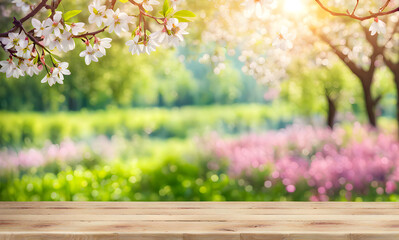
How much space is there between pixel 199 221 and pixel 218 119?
153 centimetres

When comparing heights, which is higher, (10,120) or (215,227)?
(215,227)

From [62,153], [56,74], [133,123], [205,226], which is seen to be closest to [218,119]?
[133,123]

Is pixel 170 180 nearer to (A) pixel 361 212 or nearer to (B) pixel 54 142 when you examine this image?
(B) pixel 54 142

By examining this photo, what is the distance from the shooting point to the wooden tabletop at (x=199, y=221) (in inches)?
79.9

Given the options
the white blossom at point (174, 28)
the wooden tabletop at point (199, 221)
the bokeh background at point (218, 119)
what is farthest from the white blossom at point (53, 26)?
the bokeh background at point (218, 119)

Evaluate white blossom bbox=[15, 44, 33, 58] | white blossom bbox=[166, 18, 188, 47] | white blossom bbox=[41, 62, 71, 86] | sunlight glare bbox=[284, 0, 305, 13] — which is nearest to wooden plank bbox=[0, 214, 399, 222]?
white blossom bbox=[41, 62, 71, 86]

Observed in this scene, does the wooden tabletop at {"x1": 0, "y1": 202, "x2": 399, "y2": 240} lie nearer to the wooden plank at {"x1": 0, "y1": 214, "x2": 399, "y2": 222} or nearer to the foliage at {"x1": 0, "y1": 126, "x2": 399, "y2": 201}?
the wooden plank at {"x1": 0, "y1": 214, "x2": 399, "y2": 222}

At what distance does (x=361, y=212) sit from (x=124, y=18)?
5.24 ft

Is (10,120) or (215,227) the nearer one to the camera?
(215,227)

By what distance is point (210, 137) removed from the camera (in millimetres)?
3684

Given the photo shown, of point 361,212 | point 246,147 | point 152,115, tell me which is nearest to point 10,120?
point 152,115

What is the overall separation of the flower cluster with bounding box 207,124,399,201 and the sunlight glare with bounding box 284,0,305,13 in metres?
0.92

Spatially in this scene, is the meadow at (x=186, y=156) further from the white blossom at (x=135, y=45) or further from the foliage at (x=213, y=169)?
the white blossom at (x=135, y=45)

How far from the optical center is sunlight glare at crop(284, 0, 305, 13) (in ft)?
11.8
